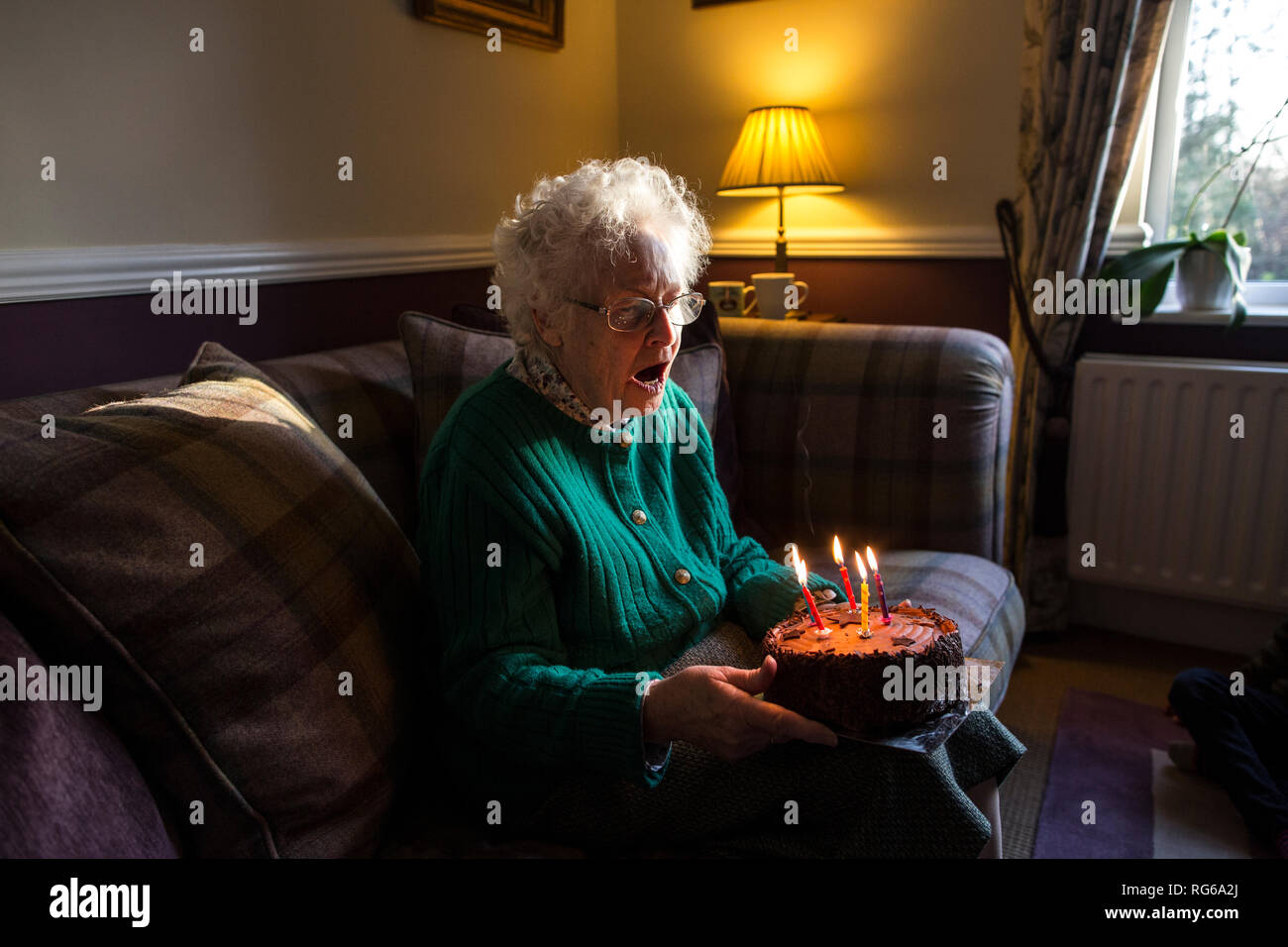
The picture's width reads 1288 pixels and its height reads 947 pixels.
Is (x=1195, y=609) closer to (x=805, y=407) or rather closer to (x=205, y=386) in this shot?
(x=805, y=407)

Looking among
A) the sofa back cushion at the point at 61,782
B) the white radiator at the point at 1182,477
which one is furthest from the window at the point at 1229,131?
the sofa back cushion at the point at 61,782

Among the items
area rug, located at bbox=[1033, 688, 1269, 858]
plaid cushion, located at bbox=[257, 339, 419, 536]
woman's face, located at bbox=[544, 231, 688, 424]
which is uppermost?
woman's face, located at bbox=[544, 231, 688, 424]

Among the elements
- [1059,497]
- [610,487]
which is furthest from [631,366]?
[1059,497]

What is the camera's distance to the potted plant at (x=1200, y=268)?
234cm

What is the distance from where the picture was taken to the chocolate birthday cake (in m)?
0.96

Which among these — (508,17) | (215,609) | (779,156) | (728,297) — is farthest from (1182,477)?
(215,609)

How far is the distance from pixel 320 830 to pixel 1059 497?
7.16ft

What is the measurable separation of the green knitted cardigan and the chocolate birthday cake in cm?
17

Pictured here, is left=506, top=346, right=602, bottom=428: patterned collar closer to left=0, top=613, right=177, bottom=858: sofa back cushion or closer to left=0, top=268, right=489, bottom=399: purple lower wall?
left=0, top=613, right=177, bottom=858: sofa back cushion

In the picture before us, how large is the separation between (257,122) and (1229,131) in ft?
7.94

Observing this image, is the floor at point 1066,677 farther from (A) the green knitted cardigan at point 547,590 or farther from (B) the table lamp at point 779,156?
(B) the table lamp at point 779,156

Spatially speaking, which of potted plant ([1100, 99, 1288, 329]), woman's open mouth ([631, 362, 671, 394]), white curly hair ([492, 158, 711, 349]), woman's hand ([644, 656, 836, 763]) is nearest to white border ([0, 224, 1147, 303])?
potted plant ([1100, 99, 1288, 329])

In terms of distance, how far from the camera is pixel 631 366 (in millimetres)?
1259

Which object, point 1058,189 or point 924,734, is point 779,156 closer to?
point 1058,189
